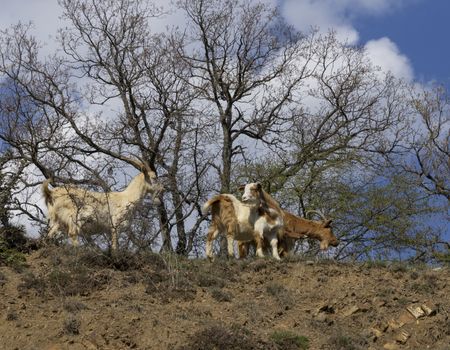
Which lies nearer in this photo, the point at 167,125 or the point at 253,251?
the point at 253,251

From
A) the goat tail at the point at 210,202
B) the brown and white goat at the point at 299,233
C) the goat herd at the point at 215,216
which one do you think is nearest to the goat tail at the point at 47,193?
the goat herd at the point at 215,216

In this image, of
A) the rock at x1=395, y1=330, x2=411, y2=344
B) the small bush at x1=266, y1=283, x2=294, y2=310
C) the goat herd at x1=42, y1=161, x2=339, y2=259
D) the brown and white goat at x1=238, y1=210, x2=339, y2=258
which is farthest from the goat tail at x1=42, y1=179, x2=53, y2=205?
the rock at x1=395, y1=330, x2=411, y2=344

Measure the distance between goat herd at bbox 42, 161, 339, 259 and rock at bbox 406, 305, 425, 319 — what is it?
Answer: 4.61 metres

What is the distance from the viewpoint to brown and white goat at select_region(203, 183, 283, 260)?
21266 mm

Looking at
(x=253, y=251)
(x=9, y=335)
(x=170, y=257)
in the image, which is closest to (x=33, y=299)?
(x=9, y=335)

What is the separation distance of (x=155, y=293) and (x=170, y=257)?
5.58 ft

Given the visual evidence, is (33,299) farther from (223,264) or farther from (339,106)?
(339,106)

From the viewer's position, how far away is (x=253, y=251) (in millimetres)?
23812

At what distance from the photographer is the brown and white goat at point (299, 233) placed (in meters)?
22.6

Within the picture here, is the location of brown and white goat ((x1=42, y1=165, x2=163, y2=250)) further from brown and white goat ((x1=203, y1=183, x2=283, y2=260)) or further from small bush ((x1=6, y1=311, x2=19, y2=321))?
small bush ((x1=6, y1=311, x2=19, y2=321))

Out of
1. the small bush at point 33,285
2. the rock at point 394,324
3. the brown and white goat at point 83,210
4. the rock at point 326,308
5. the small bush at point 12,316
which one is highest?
the brown and white goat at point 83,210

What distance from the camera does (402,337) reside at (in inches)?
626

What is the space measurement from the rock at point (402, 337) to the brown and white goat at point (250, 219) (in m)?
5.55

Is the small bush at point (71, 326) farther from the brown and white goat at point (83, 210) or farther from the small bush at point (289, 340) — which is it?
the brown and white goat at point (83, 210)
